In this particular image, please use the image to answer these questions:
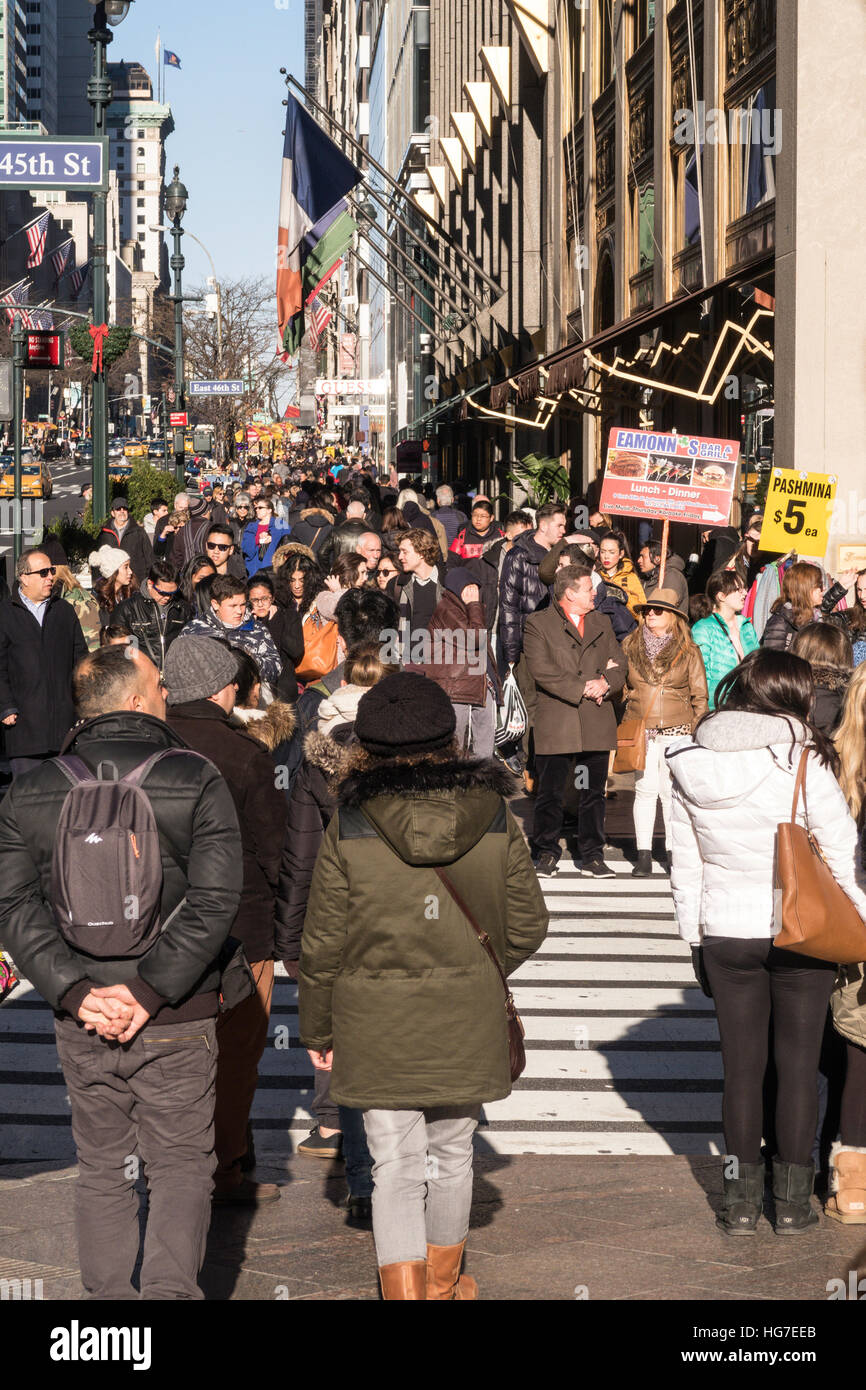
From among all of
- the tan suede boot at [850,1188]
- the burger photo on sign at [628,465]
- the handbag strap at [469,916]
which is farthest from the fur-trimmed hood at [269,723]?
the burger photo on sign at [628,465]

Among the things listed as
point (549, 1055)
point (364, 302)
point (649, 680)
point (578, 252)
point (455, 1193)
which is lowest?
point (549, 1055)

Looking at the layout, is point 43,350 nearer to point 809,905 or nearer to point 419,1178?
point 809,905

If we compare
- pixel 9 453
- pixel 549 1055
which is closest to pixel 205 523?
pixel 549 1055

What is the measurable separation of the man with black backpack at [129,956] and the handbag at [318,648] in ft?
22.9

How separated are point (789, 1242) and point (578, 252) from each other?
86.1 ft

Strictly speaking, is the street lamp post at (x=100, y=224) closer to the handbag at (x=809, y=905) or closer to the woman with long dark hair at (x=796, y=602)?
the woman with long dark hair at (x=796, y=602)

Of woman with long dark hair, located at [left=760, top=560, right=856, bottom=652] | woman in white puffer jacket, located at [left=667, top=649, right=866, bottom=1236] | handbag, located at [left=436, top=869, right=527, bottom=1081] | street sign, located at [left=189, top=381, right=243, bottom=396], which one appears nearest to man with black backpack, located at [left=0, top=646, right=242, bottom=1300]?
handbag, located at [left=436, top=869, right=527, bottom=1081]

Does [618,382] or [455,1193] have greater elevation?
[618,382]

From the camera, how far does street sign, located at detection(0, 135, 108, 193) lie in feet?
66.4

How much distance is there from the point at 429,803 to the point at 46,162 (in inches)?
686

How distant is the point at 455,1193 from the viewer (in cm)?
489

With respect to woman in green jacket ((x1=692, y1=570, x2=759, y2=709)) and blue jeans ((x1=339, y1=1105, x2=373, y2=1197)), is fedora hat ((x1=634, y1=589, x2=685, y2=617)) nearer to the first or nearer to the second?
woman in green jacket ((x1=692, y1=570, x2=759, y2=709))

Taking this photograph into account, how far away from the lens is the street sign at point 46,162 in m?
20.2

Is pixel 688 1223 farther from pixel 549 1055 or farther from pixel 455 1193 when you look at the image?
pixel 549 1055
